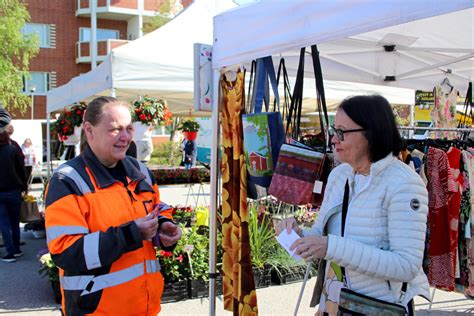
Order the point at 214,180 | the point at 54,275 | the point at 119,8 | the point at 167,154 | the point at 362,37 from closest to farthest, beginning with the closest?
1. the point at 214,180
2. the point at 362,37
3. the point at 54,275
4. the point at 167,154
5. the point at 119,8

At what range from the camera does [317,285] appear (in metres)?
2.26

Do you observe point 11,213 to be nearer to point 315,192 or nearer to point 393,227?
point 315,192

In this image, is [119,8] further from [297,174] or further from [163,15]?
[297,174]

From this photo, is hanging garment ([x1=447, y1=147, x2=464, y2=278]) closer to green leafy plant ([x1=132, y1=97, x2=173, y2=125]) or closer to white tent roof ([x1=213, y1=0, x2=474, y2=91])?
white tent roof ([x1=213, y1=0, x2=474, y2=91])

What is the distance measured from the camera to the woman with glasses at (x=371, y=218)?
1.76 meters

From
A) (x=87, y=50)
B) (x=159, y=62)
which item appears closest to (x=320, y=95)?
(x=159, y=62)

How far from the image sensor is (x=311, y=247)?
5.81 feet

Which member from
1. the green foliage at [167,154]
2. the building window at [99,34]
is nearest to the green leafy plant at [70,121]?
the green foliage at [167,154]

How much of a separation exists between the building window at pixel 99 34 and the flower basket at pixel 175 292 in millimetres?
26350

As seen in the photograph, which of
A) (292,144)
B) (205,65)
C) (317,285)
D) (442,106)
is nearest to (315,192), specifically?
(292,144)

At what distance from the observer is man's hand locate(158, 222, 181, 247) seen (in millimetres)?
2240

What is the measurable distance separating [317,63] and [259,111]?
1.47 feet

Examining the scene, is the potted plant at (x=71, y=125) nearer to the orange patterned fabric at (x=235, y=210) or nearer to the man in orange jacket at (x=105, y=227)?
the orange patterned fabric at (x=235, y=210)

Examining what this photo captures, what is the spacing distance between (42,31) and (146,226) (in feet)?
96.2
